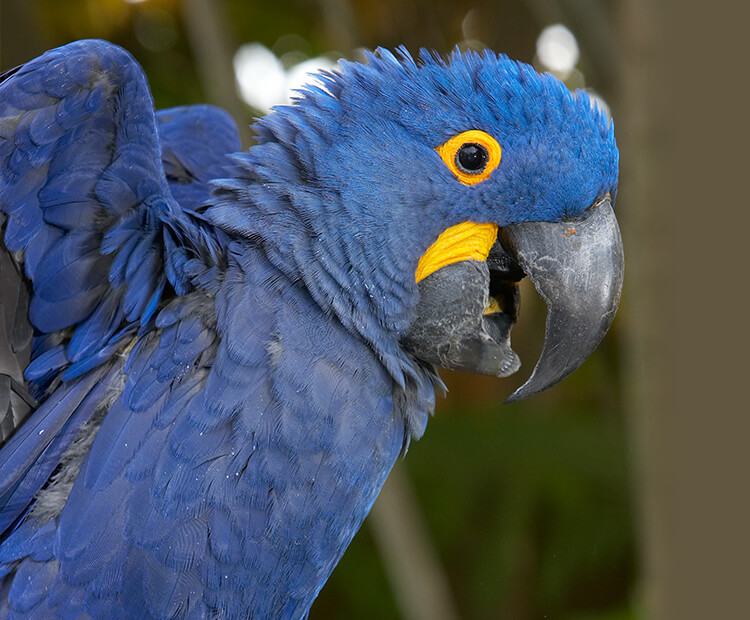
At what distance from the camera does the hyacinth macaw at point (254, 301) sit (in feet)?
4.21

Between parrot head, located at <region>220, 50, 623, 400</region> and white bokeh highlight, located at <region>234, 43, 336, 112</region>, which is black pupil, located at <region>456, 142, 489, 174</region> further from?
white bokeh highlight, located at <region>234, 43, 336, 112</region>

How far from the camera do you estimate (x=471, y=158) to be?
135 centimetres

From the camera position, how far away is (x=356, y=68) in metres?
1.41

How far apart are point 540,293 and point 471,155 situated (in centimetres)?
26

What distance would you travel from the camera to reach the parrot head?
132 centimetres

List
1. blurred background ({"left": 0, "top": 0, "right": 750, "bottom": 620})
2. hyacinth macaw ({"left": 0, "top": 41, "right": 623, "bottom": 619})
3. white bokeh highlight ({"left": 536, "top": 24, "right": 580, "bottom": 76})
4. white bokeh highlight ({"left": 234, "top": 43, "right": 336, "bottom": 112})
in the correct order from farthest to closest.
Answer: white bokeh highlight ({"left": 234, "top": 43, "right": 336, "bottom": 112}), white bokeh highlight ({"left": 536, "top": 24, "right": 580, "bottom": 76}), blurred background ({"left": 0, "top": 0, "right": 750, "bottom": 620}), hyacinth macaw ({"left": 0, "top": 41, "right": 623, "bottom": 619})

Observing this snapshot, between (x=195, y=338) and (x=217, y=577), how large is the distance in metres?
0.38

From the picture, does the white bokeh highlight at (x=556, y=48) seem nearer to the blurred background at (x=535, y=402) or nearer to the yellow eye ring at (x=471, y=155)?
the blurred background at (x=535, y=402)

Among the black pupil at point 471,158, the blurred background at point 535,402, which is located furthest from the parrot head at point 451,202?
the blurred background at point 535,402

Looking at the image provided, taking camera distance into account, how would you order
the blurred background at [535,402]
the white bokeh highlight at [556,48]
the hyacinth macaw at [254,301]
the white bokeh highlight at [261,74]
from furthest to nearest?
the white bokeh highlight at [261,74] < the white bokeh highlight at [556,48] < the blurred background at [535,402] < the hyacinth macaw at [254,301]

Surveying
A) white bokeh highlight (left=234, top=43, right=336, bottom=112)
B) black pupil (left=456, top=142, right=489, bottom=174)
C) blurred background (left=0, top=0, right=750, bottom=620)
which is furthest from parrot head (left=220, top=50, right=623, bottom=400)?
white bokeh highlight (left=234, top=43, right=336, bottom=112)

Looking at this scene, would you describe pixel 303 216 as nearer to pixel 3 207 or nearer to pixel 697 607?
pixel 3 207

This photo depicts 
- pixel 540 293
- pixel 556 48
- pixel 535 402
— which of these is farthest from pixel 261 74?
pixel 540 293

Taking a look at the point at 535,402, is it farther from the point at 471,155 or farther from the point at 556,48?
the point at 471,155
